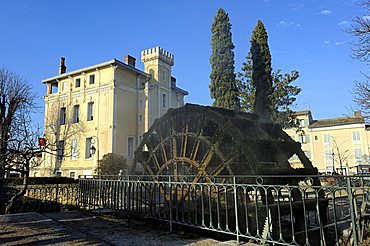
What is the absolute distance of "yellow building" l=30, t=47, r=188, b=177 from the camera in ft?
80.2

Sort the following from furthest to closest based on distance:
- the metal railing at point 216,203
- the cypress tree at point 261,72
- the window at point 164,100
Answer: the window at point 164,100 → the cypress tree at point 261,72 → the metal railing at point 216,203

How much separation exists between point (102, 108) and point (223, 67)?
1235 centimetres

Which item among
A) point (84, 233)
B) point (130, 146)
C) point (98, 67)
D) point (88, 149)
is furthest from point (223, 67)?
point (88, 149)

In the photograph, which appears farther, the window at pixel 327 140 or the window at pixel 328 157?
the window at pixel 327 140

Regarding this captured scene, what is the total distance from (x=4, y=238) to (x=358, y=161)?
40150mm

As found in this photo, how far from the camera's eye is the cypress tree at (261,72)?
54.8ft

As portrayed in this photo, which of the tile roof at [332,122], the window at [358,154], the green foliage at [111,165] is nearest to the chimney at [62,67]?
the green foliage at [111,165]

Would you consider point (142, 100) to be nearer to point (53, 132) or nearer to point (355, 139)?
point (53, 132)

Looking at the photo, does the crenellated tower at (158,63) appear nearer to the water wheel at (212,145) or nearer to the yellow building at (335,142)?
the yellow building at (335,142)

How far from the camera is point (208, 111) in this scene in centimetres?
819

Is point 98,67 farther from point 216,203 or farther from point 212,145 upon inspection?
point 216,203

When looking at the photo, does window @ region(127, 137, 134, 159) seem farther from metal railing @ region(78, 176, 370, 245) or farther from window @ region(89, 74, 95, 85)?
metal railing @ region(78, 176, 370, 245)

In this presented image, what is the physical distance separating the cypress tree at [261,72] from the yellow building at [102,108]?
1135cm

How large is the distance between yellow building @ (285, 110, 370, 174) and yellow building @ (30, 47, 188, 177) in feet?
59.0
